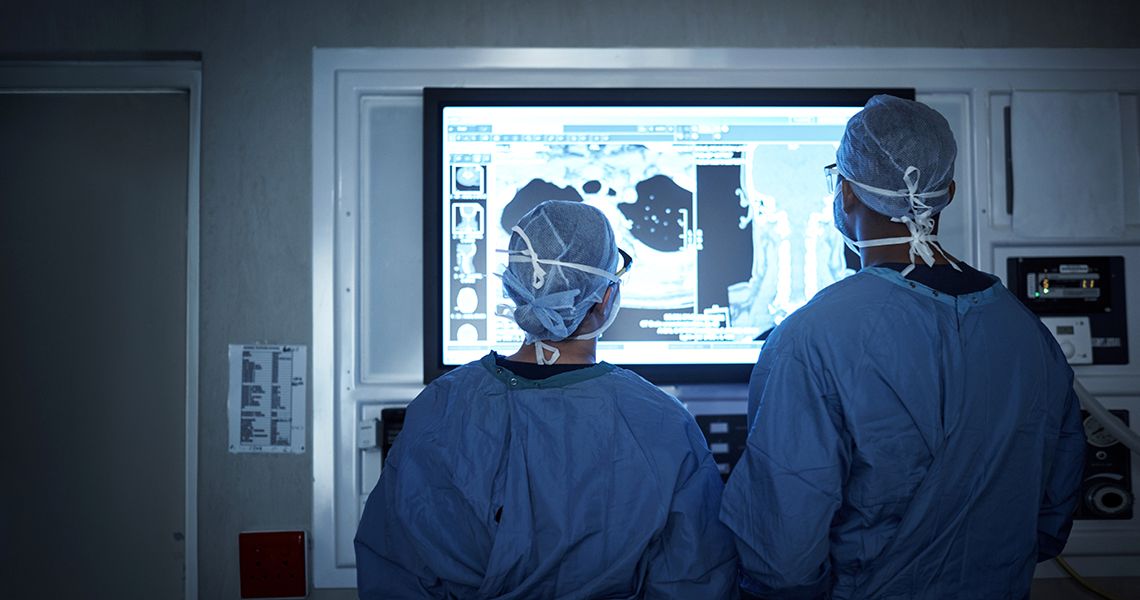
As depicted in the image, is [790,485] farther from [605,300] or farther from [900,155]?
[900,155]

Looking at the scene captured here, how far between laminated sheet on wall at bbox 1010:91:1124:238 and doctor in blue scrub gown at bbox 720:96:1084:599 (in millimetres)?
805

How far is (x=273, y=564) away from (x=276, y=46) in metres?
1.26

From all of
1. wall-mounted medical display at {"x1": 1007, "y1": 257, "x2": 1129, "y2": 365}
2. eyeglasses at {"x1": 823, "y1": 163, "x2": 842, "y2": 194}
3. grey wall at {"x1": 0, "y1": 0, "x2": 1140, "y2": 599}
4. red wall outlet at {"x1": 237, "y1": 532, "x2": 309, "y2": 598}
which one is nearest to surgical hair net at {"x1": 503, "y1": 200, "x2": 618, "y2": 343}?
eyeglasses at {"x1": 823, "y1": 163, "x2": 842, "y2": 194}

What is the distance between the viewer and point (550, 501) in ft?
3.73

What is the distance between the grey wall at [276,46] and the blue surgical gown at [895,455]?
3.17 feet

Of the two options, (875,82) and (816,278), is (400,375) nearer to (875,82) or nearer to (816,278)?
(816,278)

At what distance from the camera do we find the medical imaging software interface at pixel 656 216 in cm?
183

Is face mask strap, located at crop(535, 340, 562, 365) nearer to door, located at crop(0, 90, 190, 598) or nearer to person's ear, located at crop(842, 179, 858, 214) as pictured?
person's ear, located at crop(842, 179, 858, 214)

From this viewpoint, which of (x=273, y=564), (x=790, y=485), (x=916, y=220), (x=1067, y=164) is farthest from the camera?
(x=1067, y=164)

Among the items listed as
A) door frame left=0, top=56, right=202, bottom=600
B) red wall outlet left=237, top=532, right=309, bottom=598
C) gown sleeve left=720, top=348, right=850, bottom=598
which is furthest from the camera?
door frame left=0, top=56, right=202, bottom=600

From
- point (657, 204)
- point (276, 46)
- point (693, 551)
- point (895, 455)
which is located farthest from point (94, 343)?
point (895, 455)

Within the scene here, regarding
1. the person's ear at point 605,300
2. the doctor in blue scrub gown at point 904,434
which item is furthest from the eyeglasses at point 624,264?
the doctor in blue scrub gown at point 904,434

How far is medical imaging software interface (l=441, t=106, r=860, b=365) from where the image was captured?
1.83 m

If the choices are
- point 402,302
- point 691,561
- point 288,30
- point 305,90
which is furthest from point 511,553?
point 288,30
